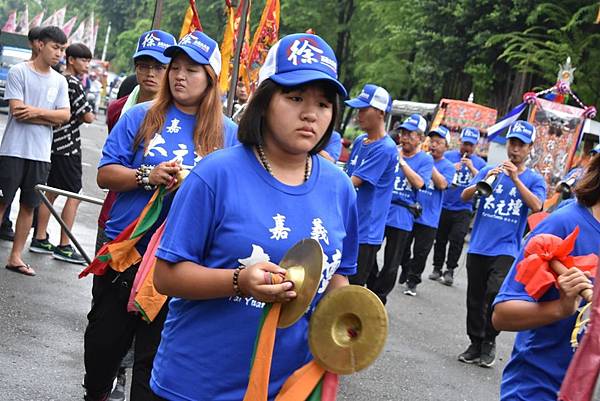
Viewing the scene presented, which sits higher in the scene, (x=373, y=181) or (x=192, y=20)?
(x=192, y=20)

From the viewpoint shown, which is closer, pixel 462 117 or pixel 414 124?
pixel 414 124

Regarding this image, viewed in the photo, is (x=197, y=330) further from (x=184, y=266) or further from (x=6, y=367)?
(x=6, y=367)

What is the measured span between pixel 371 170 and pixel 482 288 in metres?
1.67

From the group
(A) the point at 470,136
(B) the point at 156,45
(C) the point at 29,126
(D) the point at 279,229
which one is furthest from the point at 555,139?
(D) the point at 279,229

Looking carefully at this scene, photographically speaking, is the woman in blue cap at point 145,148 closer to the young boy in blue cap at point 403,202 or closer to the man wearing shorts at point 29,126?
the man wearing shorts at point 29,126

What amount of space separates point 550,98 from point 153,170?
1777 cm

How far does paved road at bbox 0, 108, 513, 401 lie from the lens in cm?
571

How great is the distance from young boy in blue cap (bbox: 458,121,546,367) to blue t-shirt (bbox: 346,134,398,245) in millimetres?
1063

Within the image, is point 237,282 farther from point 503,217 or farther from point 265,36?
point 265,36

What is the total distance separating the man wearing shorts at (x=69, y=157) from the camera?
8.95 m

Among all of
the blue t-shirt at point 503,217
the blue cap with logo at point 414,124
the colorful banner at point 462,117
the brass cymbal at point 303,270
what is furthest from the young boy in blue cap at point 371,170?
the colorful banner at point 462,117

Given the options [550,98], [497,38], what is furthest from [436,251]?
[497,38]

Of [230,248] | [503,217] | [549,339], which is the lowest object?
[503,217]

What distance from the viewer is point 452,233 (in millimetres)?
13297
